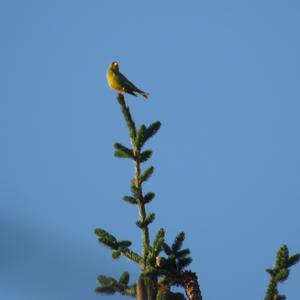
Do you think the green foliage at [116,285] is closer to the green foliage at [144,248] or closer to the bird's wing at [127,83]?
the green foliage at [144,248]

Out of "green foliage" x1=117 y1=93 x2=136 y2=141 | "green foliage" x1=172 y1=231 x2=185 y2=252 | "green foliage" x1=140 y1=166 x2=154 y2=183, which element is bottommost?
"green foliage" x1=172 y1=231 x2=185 y2=252

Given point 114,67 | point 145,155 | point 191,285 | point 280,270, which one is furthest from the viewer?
point 114,67

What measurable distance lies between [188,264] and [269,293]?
2.41 feet

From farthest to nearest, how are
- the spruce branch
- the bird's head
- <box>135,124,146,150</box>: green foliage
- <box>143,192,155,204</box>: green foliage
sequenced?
the bird's head
<box>135,124,146,150</box>: green foliage
<box>143,192,155,204</box>: green foliage
the spruce branch

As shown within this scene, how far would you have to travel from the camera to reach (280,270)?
362 centimetres

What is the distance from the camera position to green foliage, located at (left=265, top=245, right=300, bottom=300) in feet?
11.5

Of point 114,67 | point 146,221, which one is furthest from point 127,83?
point 146,221

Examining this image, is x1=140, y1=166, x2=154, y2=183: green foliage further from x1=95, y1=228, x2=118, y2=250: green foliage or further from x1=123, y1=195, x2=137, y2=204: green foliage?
x1=95, y1=228, x2=118, y2=250: green foliage

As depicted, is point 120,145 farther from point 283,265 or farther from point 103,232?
point 283,265

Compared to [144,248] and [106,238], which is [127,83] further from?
[144,248]

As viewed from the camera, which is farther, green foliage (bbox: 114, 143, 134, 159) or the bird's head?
the bird's head

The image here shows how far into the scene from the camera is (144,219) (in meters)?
4.25

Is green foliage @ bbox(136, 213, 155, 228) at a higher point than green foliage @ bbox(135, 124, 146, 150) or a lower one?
lower

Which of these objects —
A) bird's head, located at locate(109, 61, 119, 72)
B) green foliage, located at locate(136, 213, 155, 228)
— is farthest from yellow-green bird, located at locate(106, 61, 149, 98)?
green foliage, located at locate(136, 213, 155, 228)
